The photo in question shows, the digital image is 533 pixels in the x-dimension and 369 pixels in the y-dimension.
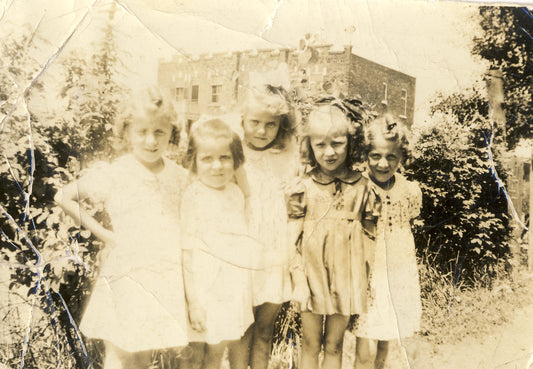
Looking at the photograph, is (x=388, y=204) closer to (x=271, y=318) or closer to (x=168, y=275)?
(x=271, y=318)

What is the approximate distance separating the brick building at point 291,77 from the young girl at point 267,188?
6cm

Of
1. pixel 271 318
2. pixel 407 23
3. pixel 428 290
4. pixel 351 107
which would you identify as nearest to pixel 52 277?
pixel 271 318

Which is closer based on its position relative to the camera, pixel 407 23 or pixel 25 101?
pixel 25 101

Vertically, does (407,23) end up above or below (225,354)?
above

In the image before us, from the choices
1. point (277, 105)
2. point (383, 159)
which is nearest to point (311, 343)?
point (383, 159)

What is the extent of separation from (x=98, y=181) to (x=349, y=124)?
689mm

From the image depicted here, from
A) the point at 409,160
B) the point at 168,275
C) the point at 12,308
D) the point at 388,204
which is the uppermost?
the point at 409,160

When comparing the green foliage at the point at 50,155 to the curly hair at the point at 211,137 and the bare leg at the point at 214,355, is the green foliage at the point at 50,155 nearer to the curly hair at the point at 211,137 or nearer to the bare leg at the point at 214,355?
the curly hair at the point at 211,137

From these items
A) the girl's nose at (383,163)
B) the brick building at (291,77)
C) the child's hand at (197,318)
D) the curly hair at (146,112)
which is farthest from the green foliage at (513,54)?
the child's hand at (197,318)

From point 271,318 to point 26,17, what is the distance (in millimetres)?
1031

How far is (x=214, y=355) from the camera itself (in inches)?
49.7

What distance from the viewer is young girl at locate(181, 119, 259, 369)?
4.06 ft

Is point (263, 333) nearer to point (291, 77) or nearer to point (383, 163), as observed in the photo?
point (383, 163)

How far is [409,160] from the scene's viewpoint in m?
1.32
